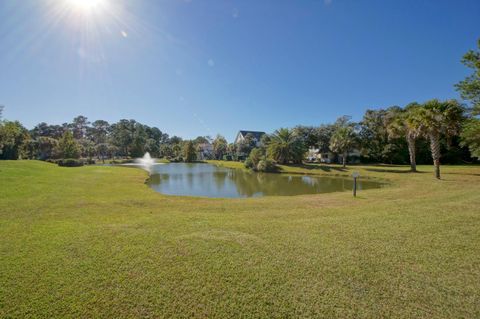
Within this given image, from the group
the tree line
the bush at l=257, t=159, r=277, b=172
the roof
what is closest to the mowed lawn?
the tree line

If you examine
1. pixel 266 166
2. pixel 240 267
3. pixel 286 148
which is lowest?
pixel 240 267

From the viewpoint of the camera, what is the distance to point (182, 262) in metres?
3.98

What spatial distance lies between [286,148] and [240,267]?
34.4 meters

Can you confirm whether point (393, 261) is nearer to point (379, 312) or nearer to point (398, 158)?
point (379, 312)

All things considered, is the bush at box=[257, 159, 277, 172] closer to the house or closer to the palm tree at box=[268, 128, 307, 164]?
the palm tree at box=[268, 128, 307, 164]

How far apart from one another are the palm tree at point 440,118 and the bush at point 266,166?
19.7 m

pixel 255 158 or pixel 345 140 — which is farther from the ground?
pixel 345 140

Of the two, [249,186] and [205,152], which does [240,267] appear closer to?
[249,186]

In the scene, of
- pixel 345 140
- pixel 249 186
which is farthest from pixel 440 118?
pixel 249 186

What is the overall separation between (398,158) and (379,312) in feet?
148

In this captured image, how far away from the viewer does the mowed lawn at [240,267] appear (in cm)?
288

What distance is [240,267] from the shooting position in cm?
383

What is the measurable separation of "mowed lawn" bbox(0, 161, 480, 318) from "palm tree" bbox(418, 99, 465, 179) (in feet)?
51.2

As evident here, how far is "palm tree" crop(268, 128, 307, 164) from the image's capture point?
37.1 metres
